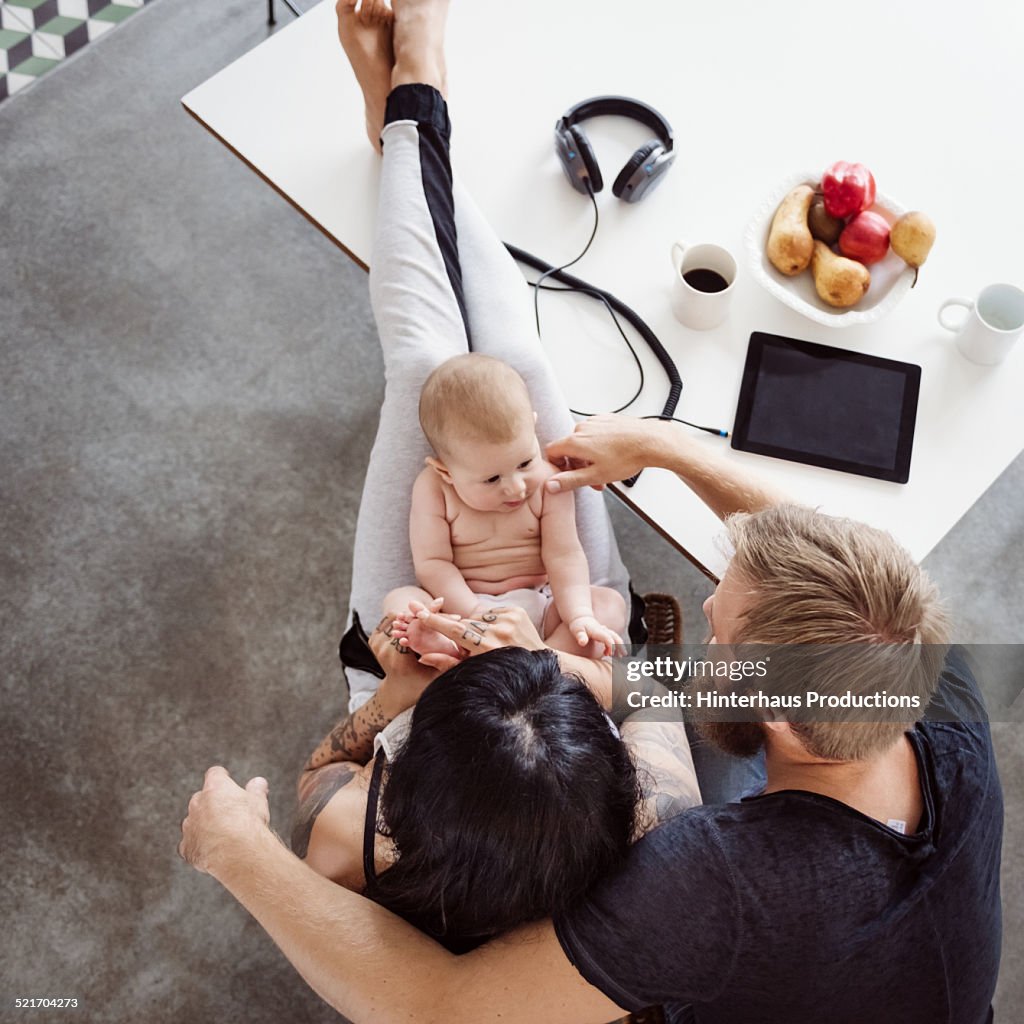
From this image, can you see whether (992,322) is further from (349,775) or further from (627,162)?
(349,775)

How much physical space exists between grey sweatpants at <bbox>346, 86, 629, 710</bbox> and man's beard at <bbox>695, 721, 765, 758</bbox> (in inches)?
19.0

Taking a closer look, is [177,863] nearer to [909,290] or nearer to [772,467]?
[772,467]

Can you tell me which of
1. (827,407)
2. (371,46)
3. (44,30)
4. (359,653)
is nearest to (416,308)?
(371,46)

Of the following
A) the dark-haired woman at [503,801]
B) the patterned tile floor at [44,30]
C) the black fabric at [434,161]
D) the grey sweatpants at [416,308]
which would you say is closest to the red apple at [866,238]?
the grey sweatpants at [416,308]

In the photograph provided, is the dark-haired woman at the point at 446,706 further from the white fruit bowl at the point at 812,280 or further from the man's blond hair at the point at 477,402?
the white fruit bowl at the point at 812,280

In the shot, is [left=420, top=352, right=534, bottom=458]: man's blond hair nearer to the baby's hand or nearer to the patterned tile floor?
the baby's hand

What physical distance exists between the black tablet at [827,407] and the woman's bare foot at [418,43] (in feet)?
2.47

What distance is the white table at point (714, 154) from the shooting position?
1603 mm

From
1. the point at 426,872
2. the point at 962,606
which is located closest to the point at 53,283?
the point at 426,872

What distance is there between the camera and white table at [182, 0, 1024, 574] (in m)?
1.60

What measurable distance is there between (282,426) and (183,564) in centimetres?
45

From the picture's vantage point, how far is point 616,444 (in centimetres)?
152

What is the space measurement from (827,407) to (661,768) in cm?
67

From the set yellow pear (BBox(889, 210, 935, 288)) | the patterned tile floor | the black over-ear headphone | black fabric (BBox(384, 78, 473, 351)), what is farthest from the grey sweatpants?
the patterned tile floor
